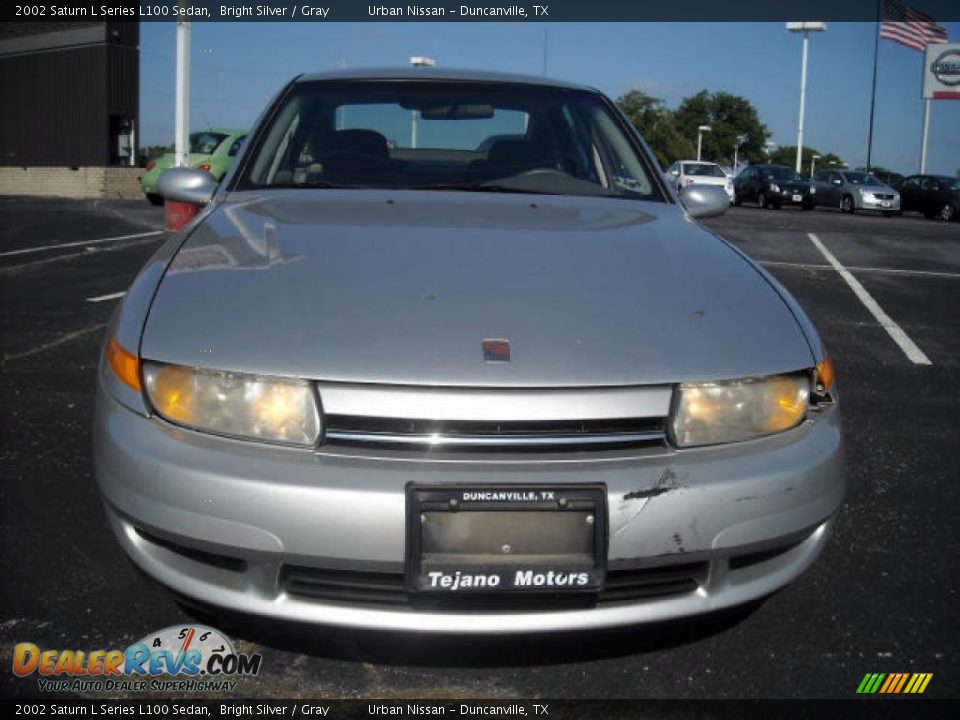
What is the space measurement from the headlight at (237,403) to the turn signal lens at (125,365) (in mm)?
44

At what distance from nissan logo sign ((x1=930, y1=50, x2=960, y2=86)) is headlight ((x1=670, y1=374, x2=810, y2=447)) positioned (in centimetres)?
3928

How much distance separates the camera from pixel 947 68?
35.9 meters

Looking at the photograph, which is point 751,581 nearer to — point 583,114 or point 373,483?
point 373,483

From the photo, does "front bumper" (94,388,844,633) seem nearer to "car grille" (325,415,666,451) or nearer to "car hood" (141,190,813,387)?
"car grille" (325,415,666,451)

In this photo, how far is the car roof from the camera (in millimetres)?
3492

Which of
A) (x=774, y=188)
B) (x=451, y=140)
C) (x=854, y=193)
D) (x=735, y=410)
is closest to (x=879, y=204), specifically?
(x=854, y=193)

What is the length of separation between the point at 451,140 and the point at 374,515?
2307 millimetres

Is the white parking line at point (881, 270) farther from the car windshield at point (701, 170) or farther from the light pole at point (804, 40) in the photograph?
the light pole at point (804, 40)

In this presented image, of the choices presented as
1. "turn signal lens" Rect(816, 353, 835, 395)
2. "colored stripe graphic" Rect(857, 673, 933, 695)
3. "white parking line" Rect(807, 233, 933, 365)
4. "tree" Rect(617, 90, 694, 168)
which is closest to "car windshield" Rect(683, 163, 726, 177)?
"white parking line" Rect(807, 233, 933, 365)

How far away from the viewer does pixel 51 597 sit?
2.39 metres

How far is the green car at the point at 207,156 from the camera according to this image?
14.9 m

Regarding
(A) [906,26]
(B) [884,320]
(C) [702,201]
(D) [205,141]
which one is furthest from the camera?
(A) [906,26]

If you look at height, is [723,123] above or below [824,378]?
above

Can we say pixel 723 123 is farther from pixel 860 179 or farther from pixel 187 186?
pixel 187 186
